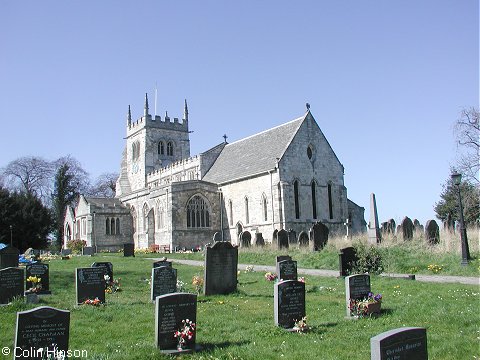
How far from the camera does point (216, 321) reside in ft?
31.8

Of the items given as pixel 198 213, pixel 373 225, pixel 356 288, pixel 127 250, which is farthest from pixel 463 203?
pixel 356 288

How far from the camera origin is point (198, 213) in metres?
40.3

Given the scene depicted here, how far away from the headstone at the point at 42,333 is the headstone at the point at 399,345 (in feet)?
14.2

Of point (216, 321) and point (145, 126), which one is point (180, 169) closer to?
point (145, 126)

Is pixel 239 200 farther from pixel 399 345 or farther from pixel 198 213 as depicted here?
pixel 399 345

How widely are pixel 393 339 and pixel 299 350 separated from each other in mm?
2713

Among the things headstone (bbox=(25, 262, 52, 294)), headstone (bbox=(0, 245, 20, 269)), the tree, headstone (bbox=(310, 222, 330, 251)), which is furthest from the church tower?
headstone (bbox=(25, 262, 52, 294))

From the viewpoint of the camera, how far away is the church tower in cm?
5550

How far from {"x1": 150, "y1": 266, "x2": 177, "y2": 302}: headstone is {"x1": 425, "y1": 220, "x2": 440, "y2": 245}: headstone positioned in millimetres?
13568

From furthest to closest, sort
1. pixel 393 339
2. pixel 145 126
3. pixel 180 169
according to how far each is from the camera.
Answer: pixel 145 126 < pixel 180 169 < pixel 393 339

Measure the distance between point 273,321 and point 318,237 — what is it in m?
15.2

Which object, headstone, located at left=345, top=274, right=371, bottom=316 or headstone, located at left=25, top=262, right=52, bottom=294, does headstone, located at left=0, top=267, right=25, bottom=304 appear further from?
headstone, located at left=345, top=274, right=371, bottom=316

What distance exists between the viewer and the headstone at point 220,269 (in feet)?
44.7

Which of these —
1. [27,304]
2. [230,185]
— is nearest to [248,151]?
[230,185]
